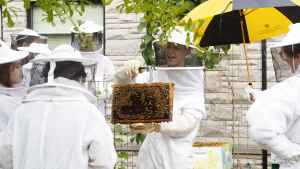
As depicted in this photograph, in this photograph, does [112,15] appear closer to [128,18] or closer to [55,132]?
[128,18]

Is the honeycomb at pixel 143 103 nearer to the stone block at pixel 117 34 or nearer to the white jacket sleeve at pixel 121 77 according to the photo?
the white jacket sleeve at pixel 121 77

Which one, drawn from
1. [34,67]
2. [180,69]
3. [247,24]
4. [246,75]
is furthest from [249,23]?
[34,67]

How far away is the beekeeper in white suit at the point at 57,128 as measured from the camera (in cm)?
187

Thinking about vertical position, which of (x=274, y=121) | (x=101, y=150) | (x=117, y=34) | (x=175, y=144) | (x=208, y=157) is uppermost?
(x=117, y=34)

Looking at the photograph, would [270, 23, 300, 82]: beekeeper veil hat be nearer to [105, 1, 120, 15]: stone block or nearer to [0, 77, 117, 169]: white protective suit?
[0, 77, 117, 169]: white protective suit

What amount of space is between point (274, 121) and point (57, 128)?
149cm

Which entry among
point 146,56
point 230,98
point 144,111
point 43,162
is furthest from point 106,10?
point 43,162

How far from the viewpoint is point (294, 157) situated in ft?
6.63

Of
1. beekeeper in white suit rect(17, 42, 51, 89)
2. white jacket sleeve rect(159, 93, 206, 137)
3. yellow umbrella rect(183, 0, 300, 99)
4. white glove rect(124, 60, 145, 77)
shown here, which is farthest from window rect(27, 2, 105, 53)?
white jacket sleeve rect(159, 93, 206, 137)

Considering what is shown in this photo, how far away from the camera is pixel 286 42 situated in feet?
6.92

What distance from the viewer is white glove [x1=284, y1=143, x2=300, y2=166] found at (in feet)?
6.59

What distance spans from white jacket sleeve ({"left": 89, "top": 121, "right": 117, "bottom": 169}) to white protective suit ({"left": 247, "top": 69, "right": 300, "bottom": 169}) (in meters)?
1.05

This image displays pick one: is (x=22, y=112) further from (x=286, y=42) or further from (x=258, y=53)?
(x=258, y=53)

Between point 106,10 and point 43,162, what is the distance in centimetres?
456
